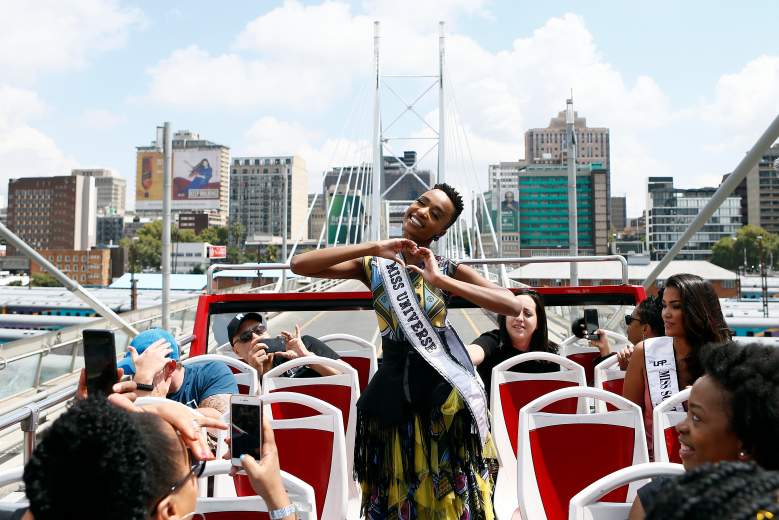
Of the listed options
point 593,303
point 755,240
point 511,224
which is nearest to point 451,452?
point 593,303

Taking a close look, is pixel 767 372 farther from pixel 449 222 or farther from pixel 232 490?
pixel 232 490

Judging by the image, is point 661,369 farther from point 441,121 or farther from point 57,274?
point 441,121

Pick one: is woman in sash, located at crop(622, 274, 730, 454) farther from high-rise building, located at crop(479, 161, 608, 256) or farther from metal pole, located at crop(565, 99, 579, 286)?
high-rise building, located at crop(479, 161, 608, 256)

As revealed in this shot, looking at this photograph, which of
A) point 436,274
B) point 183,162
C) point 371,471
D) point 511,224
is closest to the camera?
point 436,274

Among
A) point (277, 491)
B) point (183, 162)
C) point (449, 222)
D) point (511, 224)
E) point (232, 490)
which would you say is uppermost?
point (183, 162)

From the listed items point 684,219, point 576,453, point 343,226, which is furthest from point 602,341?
point 684,219

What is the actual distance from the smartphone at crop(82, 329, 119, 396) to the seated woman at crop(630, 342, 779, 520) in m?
1.49

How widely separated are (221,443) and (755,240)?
392 feet

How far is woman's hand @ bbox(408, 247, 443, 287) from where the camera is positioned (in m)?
2.07

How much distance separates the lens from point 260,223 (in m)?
171

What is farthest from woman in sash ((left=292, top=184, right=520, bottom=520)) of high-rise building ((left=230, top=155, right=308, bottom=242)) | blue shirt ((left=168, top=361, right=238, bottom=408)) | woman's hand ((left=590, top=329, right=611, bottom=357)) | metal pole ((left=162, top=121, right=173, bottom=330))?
high-rise building ((left=230, top=155, right=308, bottom=242))

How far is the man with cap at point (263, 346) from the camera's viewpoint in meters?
3.64

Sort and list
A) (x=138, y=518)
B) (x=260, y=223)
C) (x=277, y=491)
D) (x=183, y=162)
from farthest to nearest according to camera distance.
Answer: (x=260, y=223) < (x=183, y=162) < (x=277, y=491) < (x=138, y=518)

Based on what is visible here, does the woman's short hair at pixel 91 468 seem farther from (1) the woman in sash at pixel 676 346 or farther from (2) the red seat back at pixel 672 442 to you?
(1) the woman in sash at pixel 676 346
